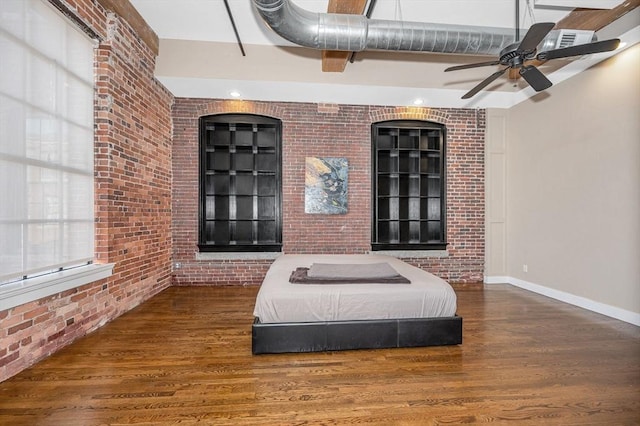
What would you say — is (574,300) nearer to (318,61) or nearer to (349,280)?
(349,280)

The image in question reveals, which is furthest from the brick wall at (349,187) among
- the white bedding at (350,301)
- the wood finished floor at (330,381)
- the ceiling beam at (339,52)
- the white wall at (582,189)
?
the white bedding at (350,301)

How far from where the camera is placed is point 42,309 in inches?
97.0

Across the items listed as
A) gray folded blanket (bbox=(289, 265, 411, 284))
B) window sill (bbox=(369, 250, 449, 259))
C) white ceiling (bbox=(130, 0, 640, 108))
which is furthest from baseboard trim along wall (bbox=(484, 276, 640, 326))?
white ceiling (bbox=(130, 0, 640, 108))

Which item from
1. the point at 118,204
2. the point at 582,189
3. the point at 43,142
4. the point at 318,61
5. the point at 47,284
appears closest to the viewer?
the point at 47,284

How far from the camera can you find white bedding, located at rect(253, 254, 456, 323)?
261 centimetres

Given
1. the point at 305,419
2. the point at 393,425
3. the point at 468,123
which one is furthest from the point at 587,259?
the point at 305,419

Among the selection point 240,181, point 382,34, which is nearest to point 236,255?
point 240,181

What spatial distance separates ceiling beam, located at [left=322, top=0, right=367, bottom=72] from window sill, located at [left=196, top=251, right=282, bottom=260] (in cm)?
293

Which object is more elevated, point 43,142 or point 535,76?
point 535,76

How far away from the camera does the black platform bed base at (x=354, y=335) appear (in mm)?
2600

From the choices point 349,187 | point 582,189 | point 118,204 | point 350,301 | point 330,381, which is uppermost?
point 349,187

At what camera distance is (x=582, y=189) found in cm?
392

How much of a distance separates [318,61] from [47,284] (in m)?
3.99

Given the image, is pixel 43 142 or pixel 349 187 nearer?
pixel 43 142
